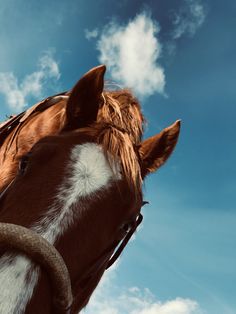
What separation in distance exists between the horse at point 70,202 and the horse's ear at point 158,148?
369 mm

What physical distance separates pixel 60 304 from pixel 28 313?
1.02ft

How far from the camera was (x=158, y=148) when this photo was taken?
463 centimetres

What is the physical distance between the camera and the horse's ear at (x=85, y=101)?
376 cm

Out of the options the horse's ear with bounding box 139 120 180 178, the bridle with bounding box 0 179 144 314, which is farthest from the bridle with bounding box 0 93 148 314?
the horse's ear with bounding box 139 120 180 178

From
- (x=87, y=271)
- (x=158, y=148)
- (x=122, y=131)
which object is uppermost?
(x=158, y=148)

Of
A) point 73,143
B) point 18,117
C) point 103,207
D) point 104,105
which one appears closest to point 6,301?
point 103,207

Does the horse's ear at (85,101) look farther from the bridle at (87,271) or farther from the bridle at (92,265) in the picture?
the bridle at (87,271)

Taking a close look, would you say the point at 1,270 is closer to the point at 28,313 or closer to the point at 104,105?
the point at 28,313

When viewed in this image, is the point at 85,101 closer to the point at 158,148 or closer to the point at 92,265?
the point at 158,148

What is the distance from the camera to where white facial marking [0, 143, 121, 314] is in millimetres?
2291

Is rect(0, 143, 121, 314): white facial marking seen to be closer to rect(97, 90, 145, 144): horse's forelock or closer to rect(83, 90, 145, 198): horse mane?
rect(83, 90, 145, 198): horse mane

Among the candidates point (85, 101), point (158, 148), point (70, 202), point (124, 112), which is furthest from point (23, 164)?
point (158, 148)

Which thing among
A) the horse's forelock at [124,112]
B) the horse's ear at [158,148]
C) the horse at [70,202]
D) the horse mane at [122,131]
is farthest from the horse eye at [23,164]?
the horse's ear at [158,148]

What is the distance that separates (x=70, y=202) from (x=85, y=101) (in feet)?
4.60
